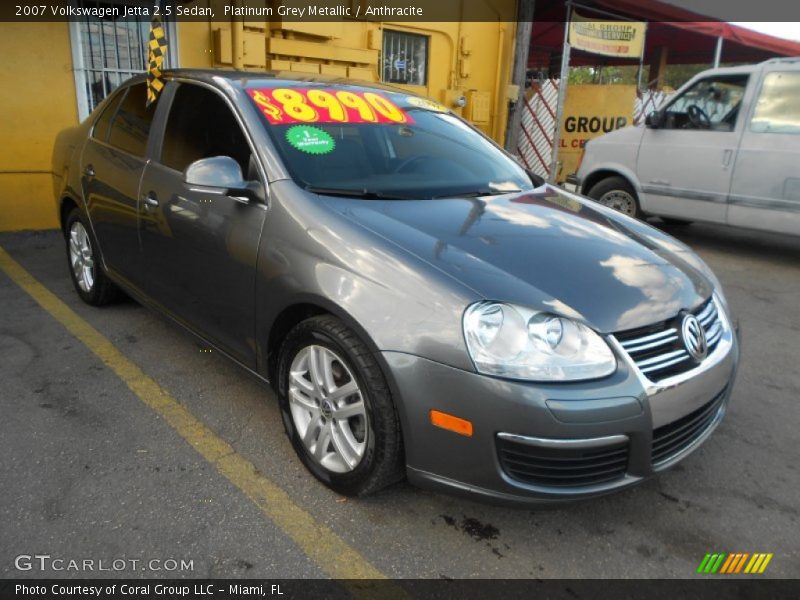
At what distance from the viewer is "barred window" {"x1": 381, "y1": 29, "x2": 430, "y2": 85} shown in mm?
8875

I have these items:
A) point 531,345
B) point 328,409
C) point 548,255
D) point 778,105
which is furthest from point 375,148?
point 778,105

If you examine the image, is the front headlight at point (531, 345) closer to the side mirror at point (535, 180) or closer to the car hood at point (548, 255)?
the car hood at point (548, 255)

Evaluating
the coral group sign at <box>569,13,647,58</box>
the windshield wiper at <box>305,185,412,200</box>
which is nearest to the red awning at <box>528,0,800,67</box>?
A: the coral group sign at <box>569,13,647,58</box>

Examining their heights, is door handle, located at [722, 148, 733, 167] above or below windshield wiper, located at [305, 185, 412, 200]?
below

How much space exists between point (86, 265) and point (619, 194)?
5645 mm

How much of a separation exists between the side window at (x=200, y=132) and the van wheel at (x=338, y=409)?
879 millimetres

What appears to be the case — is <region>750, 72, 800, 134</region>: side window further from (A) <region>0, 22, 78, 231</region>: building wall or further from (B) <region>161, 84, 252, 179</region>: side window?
(A) <region>0, 22, 78, 231</region>: building wall

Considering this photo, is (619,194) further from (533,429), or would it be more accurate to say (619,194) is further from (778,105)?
(533,429)

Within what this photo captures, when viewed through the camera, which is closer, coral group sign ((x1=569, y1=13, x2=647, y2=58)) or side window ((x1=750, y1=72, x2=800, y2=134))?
side window ((x1=750, y1=72, x2=800, y2=134))

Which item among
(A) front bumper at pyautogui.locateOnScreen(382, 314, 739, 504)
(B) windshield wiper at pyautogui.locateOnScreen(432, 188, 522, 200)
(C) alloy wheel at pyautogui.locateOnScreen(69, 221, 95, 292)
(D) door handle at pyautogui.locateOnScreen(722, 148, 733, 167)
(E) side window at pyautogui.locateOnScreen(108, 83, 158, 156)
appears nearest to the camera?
(A) front bumper at pyautogui.locateOnScreen(382, 314, 739, 504)

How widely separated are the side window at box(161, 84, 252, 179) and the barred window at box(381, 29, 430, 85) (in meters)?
6.00

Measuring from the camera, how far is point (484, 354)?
6.50ft

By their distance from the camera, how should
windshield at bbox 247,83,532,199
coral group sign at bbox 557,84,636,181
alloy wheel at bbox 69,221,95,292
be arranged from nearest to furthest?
windshield at bbox 247,83,532,199 → alloy wheel at bbox 69,221,95,292 → coral group sign at bbox 557,84,636,181
